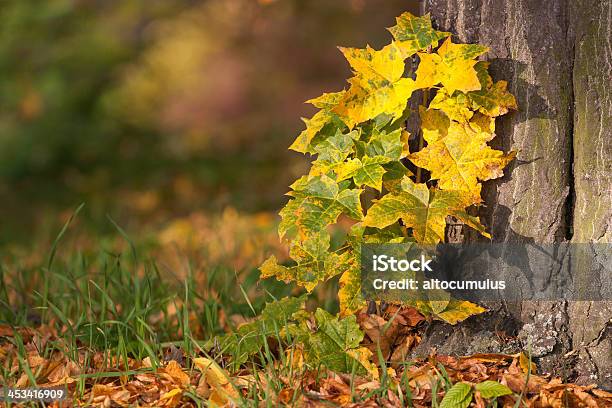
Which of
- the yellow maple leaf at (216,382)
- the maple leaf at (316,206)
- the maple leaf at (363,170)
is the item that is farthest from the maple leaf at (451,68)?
the yellow maple leaf at (216,382)

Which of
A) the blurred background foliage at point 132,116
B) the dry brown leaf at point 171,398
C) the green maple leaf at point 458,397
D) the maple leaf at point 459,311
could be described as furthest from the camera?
the blurred background foliage at point 132,116

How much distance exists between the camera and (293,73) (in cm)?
964

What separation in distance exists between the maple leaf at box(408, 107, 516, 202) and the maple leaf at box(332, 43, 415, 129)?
15 centimetres

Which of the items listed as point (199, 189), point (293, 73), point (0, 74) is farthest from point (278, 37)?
point (0, 74)

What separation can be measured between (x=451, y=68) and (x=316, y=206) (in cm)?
54

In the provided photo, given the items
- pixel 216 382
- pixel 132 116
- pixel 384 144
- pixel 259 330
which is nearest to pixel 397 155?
pixel 384 144

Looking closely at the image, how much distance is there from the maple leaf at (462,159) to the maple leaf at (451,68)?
0.43ft

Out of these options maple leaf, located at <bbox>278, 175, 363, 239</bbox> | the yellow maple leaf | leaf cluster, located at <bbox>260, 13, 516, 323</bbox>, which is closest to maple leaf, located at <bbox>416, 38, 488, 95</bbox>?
leaf cluster, located at <bbox>260, 13, 516, 323</bbox>

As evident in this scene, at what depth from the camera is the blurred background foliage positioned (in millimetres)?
7020

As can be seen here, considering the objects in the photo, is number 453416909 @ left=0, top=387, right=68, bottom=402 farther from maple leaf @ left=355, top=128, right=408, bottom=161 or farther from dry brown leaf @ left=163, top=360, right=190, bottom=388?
maple leaf @ left=355, top=128, right=408, bottom=161

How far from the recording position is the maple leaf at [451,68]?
7.24 ft

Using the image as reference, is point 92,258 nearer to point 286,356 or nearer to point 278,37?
point 286,356

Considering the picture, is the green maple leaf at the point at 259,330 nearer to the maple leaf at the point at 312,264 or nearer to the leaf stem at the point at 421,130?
the maple leaf at the point at 312,264

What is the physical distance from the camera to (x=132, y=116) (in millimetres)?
8297
